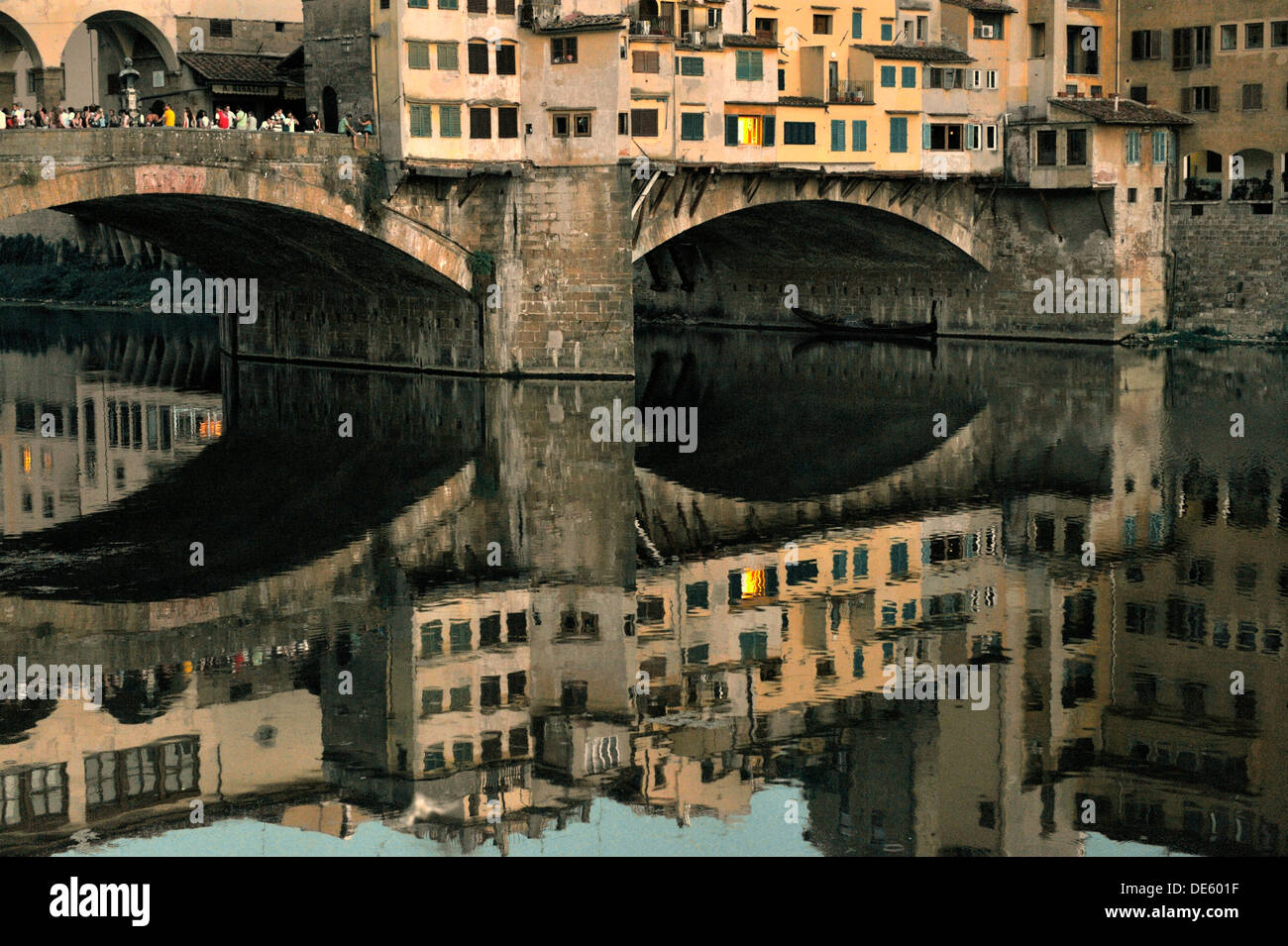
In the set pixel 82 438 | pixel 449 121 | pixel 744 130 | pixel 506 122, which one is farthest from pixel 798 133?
pixel 82 438

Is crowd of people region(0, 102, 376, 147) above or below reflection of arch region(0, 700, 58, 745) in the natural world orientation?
above

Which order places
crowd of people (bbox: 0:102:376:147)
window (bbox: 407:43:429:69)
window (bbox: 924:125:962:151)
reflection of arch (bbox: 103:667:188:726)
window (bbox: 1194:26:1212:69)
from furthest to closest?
window (bbox: 1194:26:1212:69)
window (bbox: 924:125:962:151)
window (bbox: 407:43:429:69)
crowd of people (bbox: 0:102:376:147)
reflection of arch (bbox: 103:667:188:726)

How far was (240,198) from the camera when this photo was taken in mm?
48562

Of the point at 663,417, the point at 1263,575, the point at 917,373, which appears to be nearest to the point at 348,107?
the point at 663,417

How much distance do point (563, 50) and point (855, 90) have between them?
46.2 ft

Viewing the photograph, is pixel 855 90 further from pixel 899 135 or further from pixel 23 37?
pixel 23 37

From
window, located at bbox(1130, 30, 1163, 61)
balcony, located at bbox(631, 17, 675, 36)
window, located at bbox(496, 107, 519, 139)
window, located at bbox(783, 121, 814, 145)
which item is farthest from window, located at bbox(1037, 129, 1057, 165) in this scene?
window, located at bbox(496, 107, 519, 139)

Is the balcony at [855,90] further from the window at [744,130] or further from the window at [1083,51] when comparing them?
the window at [1083,51]

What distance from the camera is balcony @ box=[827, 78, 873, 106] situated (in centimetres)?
6238

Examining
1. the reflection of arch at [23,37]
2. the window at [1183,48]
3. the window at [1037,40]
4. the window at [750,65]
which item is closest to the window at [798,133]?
the window at [750,65]

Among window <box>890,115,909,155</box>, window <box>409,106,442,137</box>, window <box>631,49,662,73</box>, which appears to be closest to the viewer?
window <box>409,106,442,137</box>

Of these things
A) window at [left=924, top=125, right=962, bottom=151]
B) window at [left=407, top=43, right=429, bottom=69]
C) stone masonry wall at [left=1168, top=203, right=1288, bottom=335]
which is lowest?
stone masonry wall at [left=1168, top=203, right=1288, bottom=335]

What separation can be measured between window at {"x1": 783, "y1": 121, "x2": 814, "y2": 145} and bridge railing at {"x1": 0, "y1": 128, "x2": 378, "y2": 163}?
14974 millimetres

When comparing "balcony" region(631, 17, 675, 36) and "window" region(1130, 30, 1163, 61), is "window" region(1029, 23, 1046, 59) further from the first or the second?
"balcony" region(631, 17, 675, 36)
